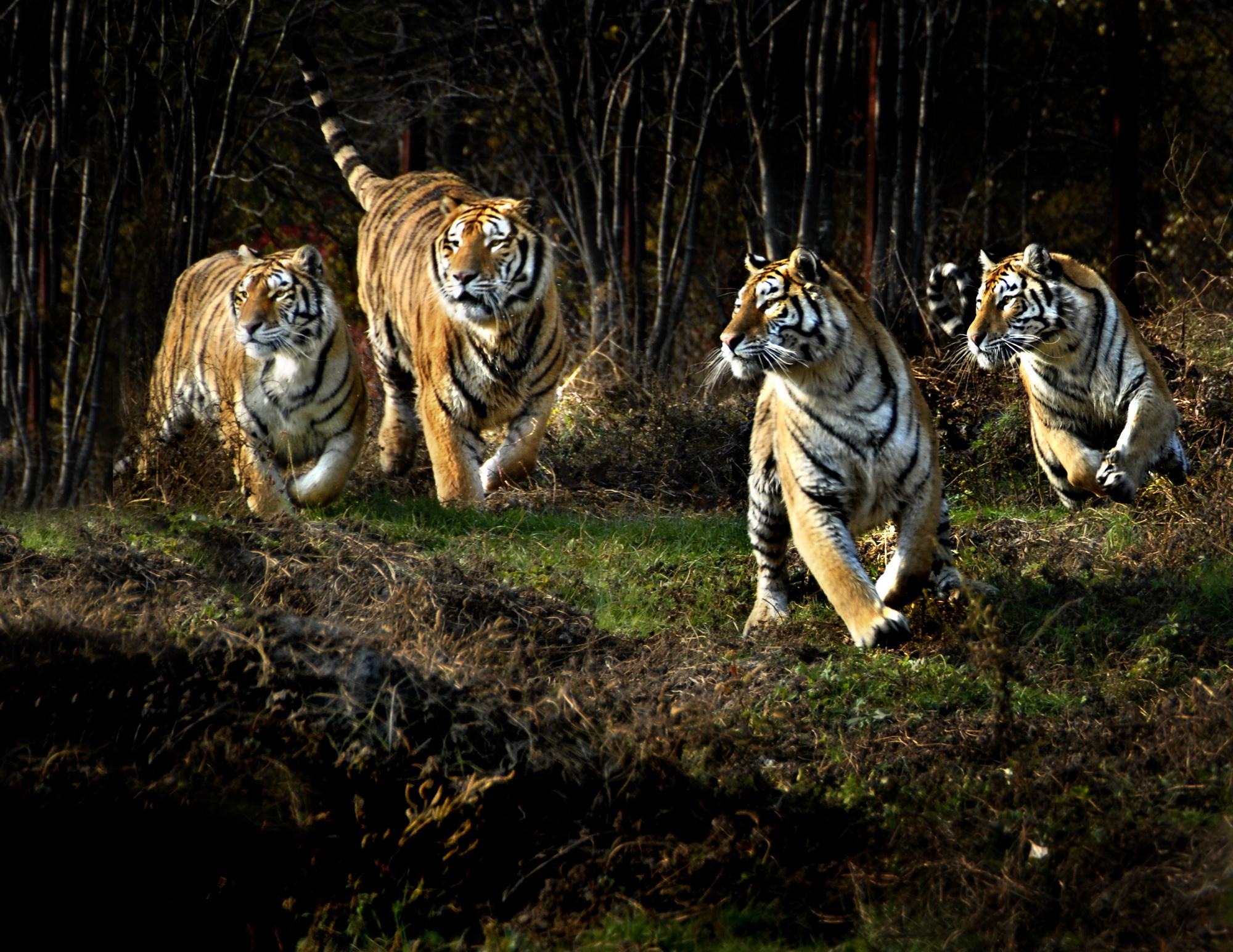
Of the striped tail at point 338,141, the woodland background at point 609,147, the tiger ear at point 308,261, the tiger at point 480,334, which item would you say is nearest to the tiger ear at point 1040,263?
the woodland background at point 609,147

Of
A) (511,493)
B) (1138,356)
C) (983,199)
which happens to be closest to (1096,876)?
(1138,356)

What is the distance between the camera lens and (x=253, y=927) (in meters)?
3.60

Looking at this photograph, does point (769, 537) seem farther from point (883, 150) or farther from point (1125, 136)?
point (883, 150)

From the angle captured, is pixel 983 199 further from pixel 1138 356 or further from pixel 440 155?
pixel 1138 356

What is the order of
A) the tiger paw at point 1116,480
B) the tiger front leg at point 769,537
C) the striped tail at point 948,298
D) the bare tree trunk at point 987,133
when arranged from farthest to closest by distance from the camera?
the bare tree trunk at point 987,133, the striped tail at point 948,298, the tiger paw at point 1116,480, the tiger front leg at point 769,537

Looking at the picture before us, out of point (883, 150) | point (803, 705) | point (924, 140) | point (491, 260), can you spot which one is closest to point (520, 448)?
point (491, 260)

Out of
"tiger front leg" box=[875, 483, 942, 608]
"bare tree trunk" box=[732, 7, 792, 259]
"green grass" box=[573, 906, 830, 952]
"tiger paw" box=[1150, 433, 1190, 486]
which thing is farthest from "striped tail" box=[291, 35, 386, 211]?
"green grass" box=[573, 906, 830, 952]

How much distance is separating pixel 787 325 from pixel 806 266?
0.24 metres

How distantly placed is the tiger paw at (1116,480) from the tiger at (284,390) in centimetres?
322

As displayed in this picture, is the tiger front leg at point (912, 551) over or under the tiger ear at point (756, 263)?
under

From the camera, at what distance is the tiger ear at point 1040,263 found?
20.4 feet

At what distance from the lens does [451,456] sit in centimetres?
677

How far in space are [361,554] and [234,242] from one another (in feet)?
27.7

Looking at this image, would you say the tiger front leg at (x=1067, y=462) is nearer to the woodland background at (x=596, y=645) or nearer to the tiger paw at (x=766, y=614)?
the woodland background at (x=596, y=645)
